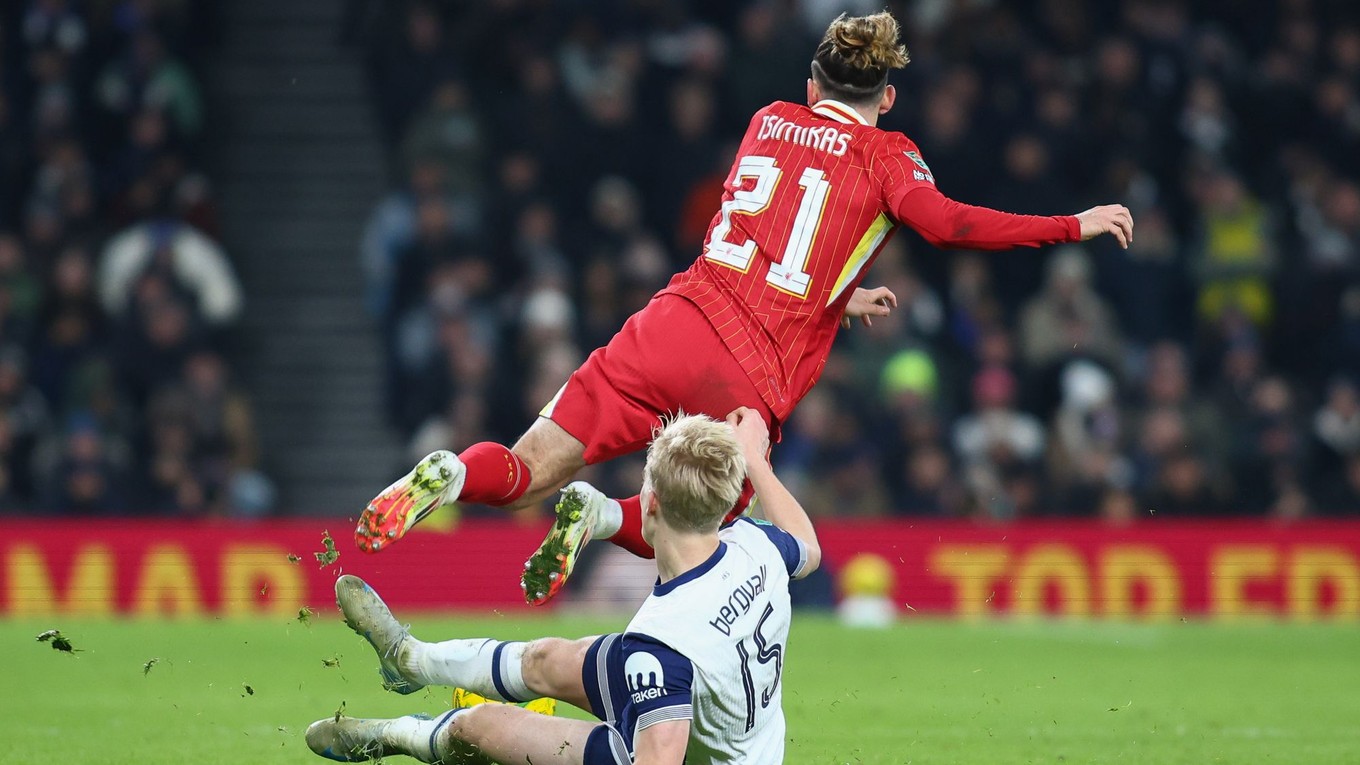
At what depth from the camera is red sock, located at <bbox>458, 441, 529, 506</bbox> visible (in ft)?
20.4

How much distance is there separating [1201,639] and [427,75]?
7741mm

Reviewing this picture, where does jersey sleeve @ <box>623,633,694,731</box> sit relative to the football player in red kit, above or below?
below

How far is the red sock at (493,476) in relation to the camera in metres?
6.22

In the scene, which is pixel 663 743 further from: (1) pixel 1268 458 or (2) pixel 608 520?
(1) pixel 1268 458

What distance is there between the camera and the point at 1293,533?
47.2ft

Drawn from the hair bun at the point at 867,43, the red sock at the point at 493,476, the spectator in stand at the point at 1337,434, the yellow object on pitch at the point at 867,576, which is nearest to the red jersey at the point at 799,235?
the hair bun at the point at 867,43

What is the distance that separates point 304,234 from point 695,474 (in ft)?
40.4

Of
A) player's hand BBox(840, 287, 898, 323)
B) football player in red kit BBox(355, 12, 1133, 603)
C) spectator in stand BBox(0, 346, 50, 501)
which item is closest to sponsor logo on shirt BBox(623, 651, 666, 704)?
football player in red kit BBox(355, 12, 1133, 603)

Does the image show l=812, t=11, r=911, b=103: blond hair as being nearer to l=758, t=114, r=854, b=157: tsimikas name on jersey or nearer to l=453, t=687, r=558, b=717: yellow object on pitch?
l=758, t=114, r=854, b=157: tsimikas name on jersey

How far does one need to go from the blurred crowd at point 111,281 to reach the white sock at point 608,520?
846 cm

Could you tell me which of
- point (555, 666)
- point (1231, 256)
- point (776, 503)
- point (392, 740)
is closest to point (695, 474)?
point (776, 503)

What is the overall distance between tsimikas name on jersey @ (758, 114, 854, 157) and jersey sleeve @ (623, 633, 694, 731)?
1976 mm

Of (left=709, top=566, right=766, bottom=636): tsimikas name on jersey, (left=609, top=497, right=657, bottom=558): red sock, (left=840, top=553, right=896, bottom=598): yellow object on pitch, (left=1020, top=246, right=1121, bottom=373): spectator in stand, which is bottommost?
(left=840, top=553, right=896, bottom=598): yellow object on pitch

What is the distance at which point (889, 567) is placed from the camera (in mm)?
14508
